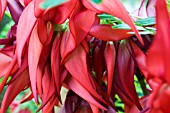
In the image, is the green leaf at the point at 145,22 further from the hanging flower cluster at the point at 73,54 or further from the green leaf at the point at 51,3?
the green leaf at the point at 51,3

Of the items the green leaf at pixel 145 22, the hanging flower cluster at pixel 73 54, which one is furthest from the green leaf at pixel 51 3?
the green leaf at pixel 145 22

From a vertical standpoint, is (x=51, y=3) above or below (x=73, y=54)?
above

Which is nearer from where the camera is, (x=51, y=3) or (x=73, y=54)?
(x=51, y=3)

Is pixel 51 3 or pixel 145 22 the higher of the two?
pixel 51 3

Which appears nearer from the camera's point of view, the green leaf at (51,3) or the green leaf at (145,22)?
the green leaf at (51,3)

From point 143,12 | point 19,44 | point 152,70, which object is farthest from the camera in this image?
point 143,12

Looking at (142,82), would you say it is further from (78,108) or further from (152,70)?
(152,70)

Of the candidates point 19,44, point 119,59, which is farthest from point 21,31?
point 119,59

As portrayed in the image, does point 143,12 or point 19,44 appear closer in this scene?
point 19,44
